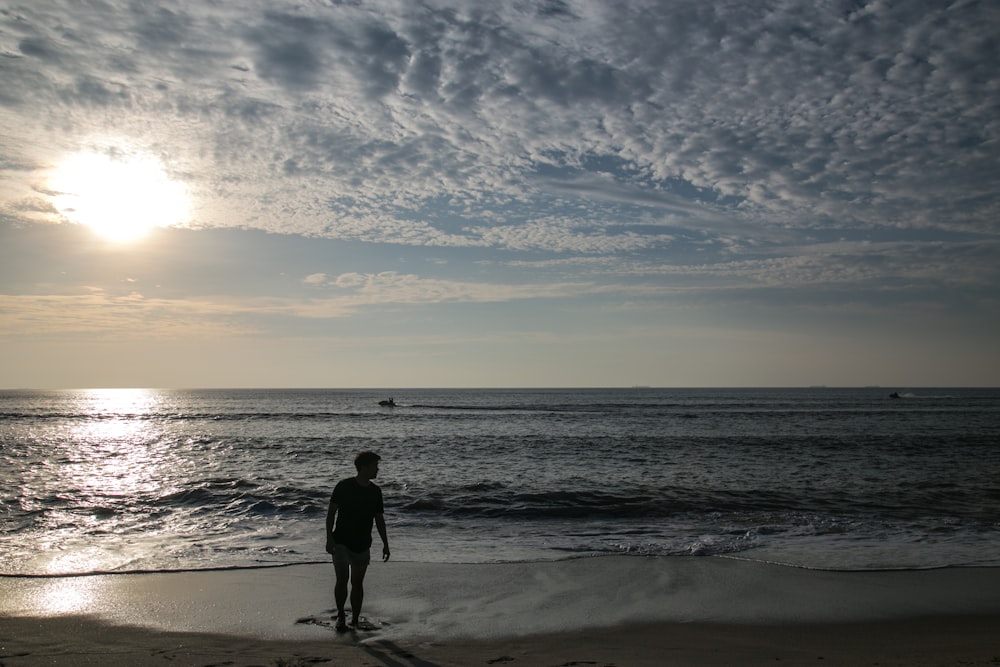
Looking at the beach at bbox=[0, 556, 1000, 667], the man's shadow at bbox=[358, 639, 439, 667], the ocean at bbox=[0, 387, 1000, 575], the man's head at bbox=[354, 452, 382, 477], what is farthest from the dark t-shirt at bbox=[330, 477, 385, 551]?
the ocean at bbox=[0, 387, 1000, 575]

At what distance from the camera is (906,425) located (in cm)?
4838

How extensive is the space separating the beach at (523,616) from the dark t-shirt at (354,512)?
98 centimetres

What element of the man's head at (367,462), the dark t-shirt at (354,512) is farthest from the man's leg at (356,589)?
the man's head at (367,462)

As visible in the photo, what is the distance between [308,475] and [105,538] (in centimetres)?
932

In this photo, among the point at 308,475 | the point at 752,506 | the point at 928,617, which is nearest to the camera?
the point at 928,617

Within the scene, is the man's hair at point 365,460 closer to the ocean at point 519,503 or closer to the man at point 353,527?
the man at point 353,527

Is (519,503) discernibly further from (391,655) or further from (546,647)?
(391,655)

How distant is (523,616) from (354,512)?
8.04 ft

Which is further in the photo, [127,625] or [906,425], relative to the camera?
[906,425]

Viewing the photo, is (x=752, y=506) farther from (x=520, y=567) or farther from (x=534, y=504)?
(x=520, y=567)

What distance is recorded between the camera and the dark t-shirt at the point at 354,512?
7570 millimetres

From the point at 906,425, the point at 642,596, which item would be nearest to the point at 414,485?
the point at 642,596

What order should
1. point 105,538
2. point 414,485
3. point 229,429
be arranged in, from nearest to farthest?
1. point 105,538
2. point 414,485
3. point 229,429

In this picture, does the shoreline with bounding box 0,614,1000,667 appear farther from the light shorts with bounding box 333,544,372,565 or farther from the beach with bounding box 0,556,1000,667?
the light shorts with bounding box 333,544,372,565
